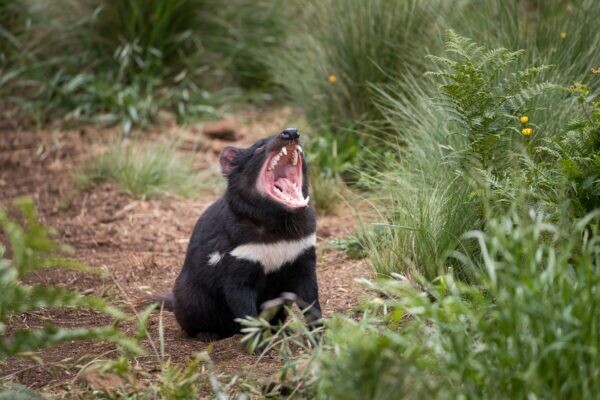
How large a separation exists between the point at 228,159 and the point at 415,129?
1.19 meters

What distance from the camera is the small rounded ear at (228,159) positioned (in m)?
4.02

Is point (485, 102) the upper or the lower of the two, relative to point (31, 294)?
upper

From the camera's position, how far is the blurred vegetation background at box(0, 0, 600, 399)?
262 centimetres

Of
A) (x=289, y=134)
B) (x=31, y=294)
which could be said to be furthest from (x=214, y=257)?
(x=31, y=294)

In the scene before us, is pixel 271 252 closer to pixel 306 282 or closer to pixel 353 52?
pixel 306 282

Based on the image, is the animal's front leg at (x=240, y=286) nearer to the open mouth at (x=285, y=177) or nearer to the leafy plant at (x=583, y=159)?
the open mouth at (x=285, y=177)

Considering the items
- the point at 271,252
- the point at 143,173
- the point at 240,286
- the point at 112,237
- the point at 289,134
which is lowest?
the point at 112,237

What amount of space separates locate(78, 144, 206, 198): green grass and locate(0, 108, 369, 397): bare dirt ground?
77 mm

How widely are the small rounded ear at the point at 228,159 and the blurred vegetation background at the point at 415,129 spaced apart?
2.48 ft

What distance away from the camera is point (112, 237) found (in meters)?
5.76

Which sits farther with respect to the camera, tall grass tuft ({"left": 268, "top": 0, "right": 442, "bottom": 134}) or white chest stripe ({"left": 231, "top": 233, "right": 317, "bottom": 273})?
tall grass tuft ({"left": 268, "top": 0, "right": 442, "bottom": 134})

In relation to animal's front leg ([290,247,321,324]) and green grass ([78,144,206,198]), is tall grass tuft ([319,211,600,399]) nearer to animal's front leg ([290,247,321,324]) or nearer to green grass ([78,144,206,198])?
animal's front leg ([290,247,321,324])

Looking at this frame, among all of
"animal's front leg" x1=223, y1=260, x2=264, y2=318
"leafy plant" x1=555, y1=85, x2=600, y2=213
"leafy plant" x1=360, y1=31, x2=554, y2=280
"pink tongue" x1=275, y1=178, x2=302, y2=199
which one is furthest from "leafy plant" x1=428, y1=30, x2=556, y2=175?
"animal's front leg" x1=223, y1=260, x2=264, y2=318

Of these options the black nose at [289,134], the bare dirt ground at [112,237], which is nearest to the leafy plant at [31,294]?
the bare dirt ground at [112,237]
